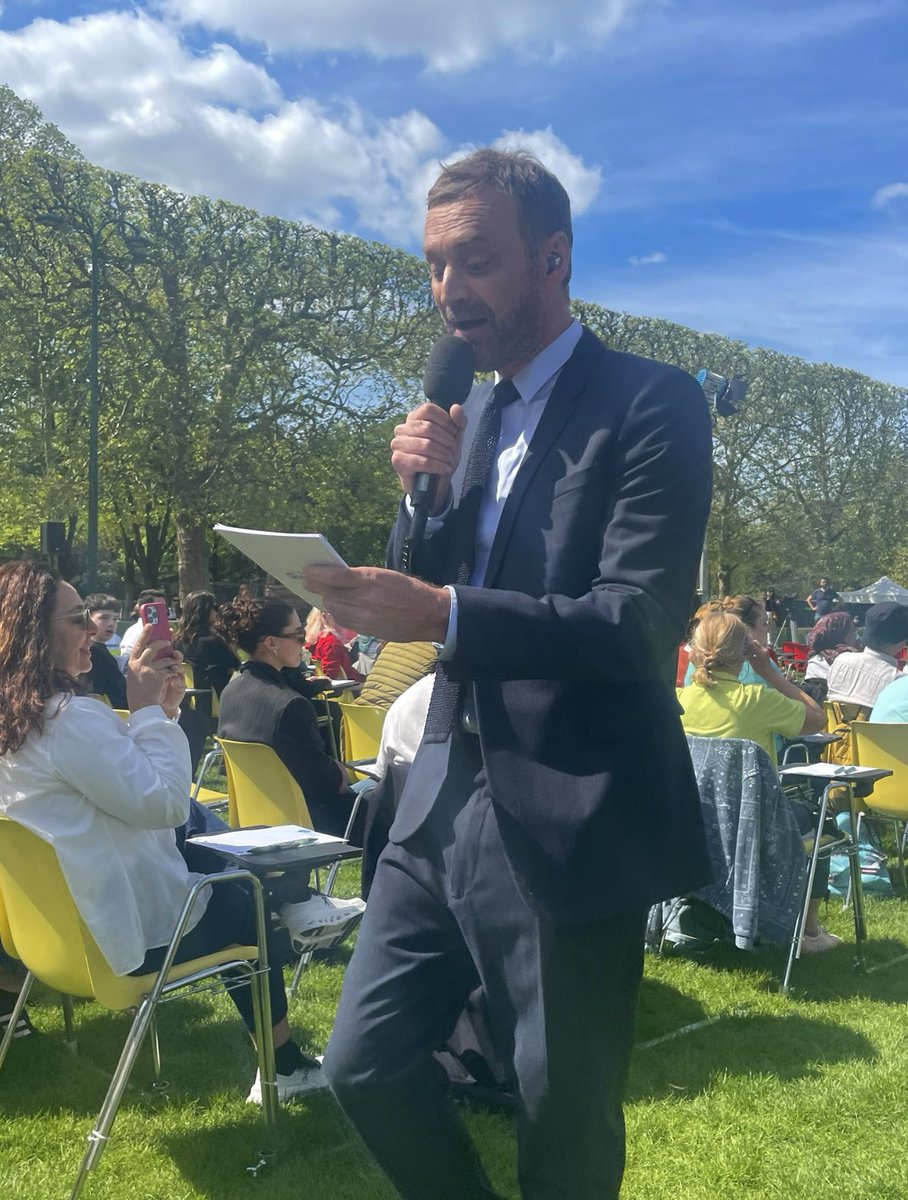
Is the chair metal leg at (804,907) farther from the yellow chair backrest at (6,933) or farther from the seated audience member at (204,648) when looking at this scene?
the seated audience member at (204,648)

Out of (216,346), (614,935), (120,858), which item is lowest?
(120,858)

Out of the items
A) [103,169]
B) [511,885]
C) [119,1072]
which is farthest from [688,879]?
[103,169]

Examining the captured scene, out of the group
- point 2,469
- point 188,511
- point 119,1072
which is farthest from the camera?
point 188,511

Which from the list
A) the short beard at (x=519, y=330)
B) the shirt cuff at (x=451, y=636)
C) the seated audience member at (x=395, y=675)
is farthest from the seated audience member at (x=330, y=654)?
the shirt cuff at (x=451, y=636)

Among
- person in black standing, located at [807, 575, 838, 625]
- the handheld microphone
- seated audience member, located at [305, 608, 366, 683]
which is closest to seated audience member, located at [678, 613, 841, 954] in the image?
the handheld microphone

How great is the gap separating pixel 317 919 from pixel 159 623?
1.15 m

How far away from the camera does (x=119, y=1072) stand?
3.06 meters

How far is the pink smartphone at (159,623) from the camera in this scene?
336 cm

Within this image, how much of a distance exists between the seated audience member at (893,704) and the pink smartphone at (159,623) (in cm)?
458

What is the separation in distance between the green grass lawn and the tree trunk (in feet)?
65.8

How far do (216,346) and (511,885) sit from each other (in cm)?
2344

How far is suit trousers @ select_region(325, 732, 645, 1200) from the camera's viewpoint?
1.79m

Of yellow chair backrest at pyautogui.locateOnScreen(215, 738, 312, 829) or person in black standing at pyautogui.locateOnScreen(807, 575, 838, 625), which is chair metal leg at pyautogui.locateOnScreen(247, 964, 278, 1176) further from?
person in black standing at pyautogui.locateOnScreen(807, 575, 838, 625)

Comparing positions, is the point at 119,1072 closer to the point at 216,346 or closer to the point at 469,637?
the point at 469,637
